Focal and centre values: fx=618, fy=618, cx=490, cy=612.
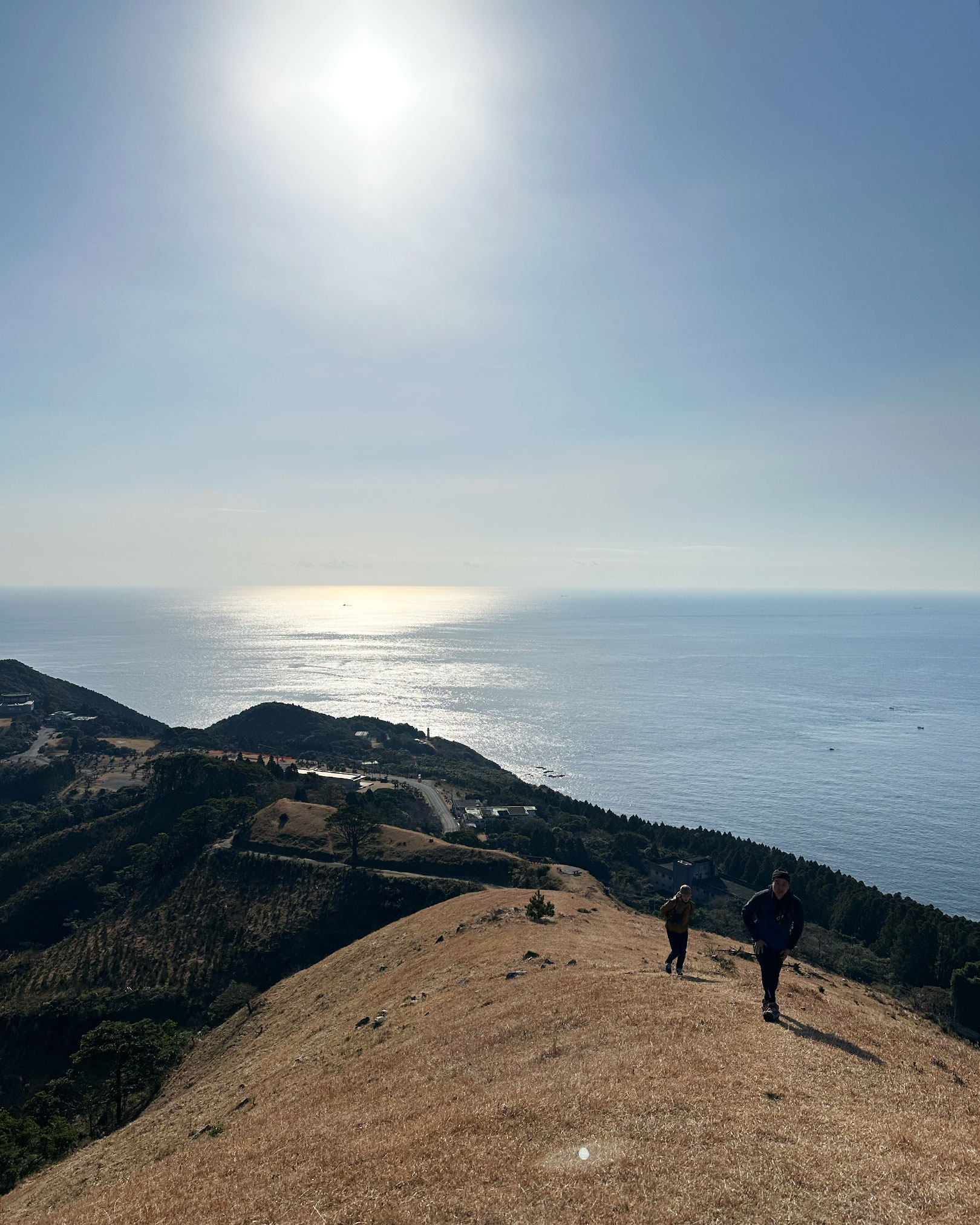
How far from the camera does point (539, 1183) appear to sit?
10727 mm

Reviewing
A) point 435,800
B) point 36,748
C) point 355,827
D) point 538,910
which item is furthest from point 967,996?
point 36,748

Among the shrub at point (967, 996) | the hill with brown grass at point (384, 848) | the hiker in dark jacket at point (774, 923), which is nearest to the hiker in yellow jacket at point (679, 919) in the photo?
the hiker in dark jacket at point (774, 923)

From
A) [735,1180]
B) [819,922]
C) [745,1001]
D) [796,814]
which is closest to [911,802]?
[796,814]

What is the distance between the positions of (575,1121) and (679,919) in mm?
8719

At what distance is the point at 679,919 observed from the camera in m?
20.0

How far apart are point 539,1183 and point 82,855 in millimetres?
94445

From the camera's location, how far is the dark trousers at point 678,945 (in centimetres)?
2059

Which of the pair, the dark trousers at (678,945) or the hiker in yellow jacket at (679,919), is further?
the dark trousers at (678,945)

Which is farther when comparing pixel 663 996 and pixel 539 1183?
pixel 663 996

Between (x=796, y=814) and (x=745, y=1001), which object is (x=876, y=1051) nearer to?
(x=745, y=1001)

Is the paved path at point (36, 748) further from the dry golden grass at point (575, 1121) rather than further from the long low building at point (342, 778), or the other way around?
the dry golden grass at point (575, 1121)

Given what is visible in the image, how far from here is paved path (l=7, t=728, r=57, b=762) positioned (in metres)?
136

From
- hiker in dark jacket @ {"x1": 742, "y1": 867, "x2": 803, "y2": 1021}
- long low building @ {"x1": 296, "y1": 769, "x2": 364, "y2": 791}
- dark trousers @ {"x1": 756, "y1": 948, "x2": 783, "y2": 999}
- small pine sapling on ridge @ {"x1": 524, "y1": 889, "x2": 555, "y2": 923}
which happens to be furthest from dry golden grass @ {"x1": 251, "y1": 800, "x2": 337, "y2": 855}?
hiker in dark jacket @ {"x1": 742, "y1": 867, "x2": 803, "y2": 1021}

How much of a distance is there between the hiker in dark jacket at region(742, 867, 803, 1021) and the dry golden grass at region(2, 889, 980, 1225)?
1881 millimetres
